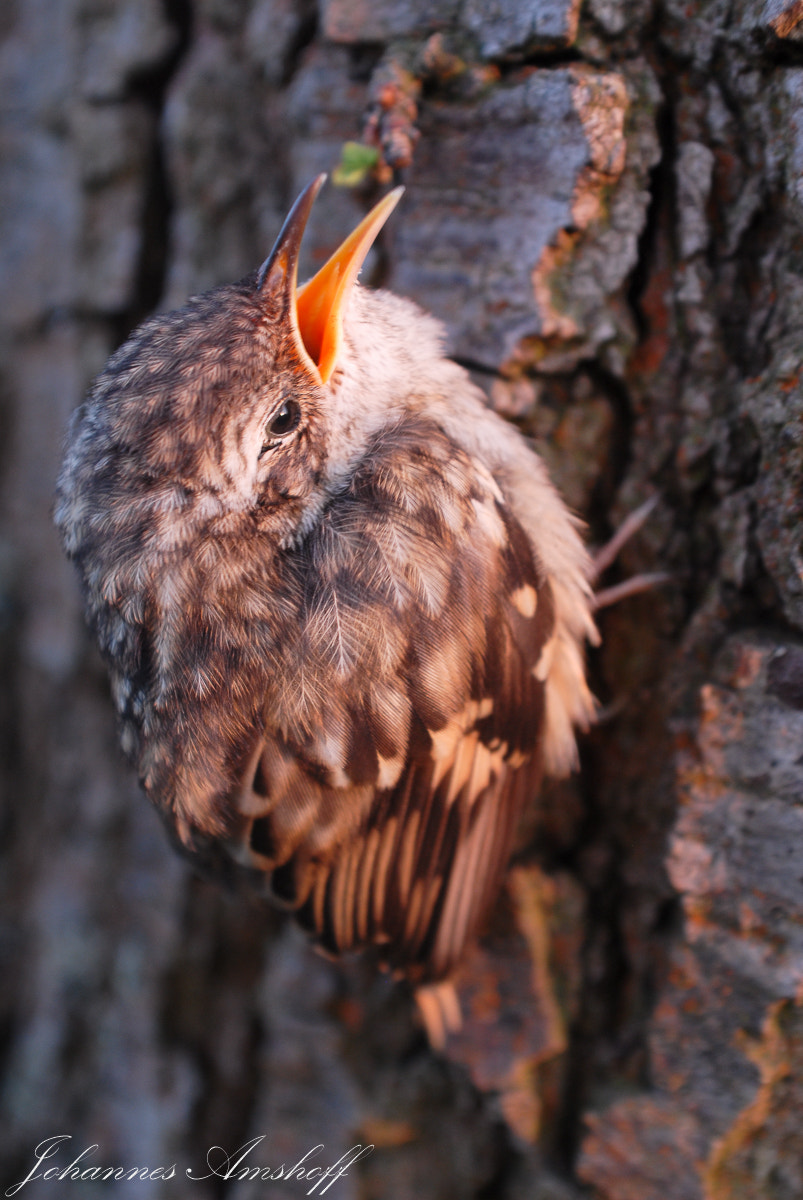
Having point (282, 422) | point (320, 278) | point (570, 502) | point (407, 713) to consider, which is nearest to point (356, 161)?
point (320, 278)

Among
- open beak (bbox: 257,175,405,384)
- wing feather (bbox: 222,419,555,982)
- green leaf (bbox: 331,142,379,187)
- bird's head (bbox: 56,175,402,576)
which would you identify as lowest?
wing feather (bbox: 222,419,555,982)

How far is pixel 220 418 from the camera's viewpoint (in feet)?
4.80

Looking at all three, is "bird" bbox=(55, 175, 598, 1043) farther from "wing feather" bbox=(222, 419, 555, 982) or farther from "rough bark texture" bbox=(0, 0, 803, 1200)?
"rough bark texture" bbox=(0, 0, 803, 1200)

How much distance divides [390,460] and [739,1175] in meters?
1.64

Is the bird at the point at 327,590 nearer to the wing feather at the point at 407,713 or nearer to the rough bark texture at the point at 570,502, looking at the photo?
the wing feather at the point at 407,713

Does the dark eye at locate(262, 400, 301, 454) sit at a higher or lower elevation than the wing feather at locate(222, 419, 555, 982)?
higher

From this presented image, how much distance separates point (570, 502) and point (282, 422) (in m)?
0.71

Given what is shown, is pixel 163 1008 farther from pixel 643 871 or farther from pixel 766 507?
pixel 766 507

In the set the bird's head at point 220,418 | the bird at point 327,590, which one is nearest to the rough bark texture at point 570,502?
the bird at point 327,590

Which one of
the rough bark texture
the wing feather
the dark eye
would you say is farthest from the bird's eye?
the rough bark texture

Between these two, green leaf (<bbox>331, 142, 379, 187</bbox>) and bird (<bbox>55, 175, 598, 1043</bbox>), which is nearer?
bird (<bbox>55, 175, 598, 1043</bbox>)

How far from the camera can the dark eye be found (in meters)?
1.56

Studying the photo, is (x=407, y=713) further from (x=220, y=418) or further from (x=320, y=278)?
(x=320, y=278)

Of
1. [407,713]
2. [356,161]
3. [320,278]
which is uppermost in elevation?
[356,161]
